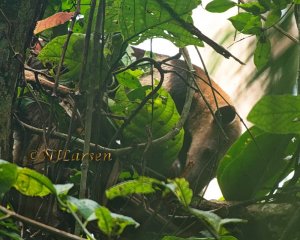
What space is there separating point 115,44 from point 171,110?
0.31 meters

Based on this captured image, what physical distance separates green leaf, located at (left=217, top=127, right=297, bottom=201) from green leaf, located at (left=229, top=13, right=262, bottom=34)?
305 millimetres

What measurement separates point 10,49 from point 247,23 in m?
0.57

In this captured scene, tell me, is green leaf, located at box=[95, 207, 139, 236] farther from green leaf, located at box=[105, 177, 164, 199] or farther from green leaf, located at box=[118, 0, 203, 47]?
green leaf, located at box=[118, 0, 203, 47]

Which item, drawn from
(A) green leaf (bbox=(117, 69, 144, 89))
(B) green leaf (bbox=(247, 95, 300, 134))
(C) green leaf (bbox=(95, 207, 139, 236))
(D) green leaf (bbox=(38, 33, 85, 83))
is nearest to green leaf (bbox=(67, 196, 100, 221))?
(C) green leaf (bbox=(95, 207, 139, 236))

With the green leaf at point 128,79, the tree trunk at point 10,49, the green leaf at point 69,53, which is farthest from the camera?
the green leaf at point 128,79

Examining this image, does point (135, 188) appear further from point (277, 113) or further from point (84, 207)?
point (277, 113)

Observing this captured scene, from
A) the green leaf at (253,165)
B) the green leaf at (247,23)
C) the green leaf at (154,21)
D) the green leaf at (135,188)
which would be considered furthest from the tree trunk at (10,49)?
the green leaf at (253,165)

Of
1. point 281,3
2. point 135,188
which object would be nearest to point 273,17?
point 281,3

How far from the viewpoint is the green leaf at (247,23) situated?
1359 mm

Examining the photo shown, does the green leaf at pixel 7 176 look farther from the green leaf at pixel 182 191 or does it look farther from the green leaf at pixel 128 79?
the green leaf at pixel 128 79

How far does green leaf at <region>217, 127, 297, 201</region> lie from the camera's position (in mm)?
1555

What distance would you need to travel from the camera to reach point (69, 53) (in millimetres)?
1550

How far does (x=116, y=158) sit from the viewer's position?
155cm

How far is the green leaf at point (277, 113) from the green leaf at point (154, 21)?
0.28 metres
